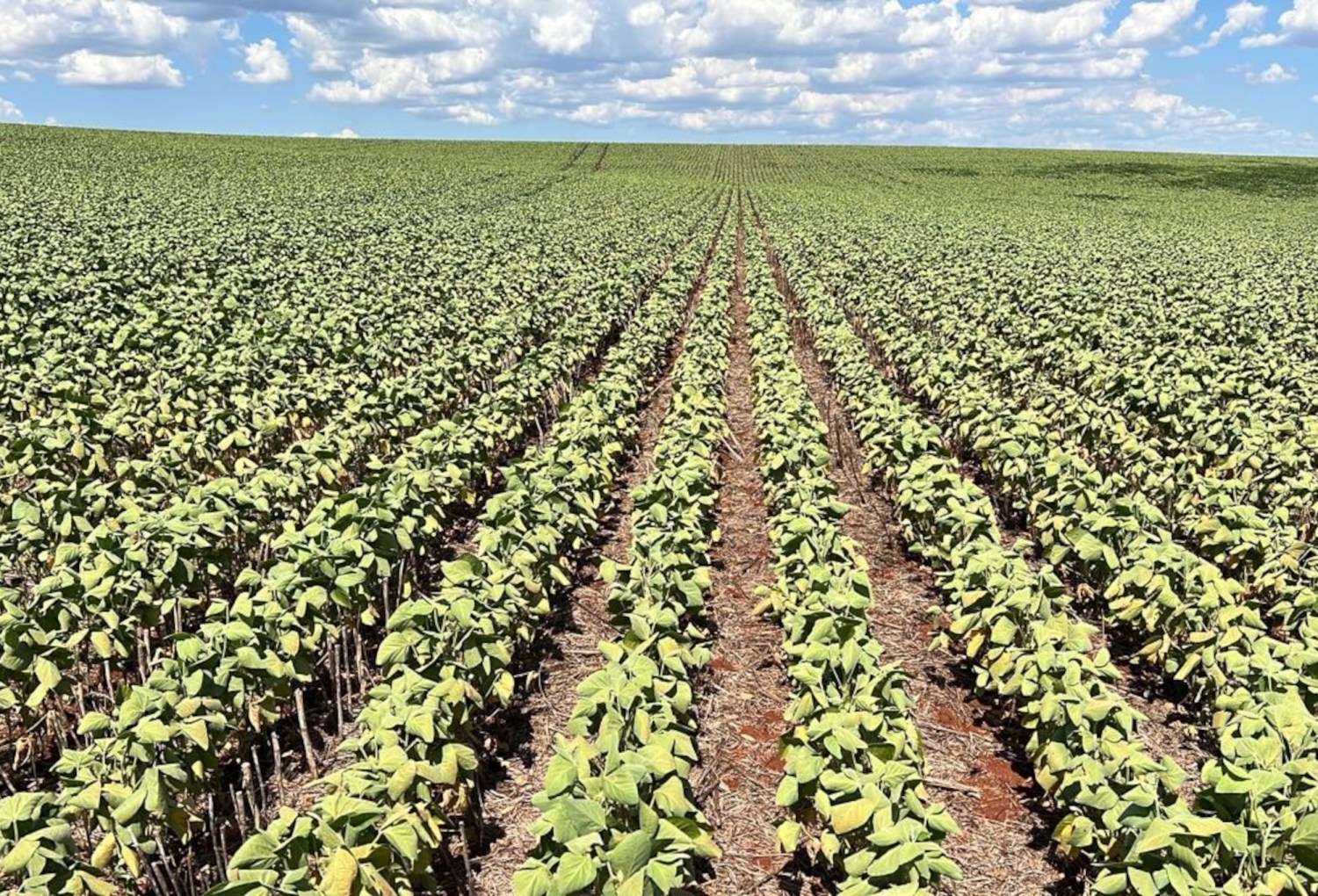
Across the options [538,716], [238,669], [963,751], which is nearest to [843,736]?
[963,751]

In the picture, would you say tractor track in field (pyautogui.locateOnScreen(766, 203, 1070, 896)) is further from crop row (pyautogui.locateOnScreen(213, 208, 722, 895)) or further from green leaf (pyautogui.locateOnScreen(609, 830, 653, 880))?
crop row (pyautogui.locateOnScreen(213, 208, 722, 895))

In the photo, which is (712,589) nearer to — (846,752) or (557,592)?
(557,592)

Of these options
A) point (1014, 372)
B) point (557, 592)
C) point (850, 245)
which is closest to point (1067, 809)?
point (557, 592)

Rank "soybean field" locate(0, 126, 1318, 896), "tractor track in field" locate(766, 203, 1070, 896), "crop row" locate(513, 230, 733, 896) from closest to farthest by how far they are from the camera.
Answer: "crop row" locate(513, 230, 733, 896)
"soybean field" locate(0, 126, 1318, 896)
"tractor track in field" locate(766, 203, 1070, 896)

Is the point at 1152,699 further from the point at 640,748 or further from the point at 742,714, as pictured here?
the point at 640,748

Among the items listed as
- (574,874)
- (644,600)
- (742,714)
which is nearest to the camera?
(574,874)

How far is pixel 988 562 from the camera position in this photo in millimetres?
5859

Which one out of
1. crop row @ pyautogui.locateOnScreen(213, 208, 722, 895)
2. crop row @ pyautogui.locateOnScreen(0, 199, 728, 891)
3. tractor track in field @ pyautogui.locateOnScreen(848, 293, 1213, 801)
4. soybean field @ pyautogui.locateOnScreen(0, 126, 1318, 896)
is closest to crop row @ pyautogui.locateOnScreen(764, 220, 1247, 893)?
soybean field @ pyautogui.locateOnScreen(0, 126, 1318, 896)

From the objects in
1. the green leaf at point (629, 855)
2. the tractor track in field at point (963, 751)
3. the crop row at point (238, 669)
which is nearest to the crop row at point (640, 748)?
the green leaf at point (629, 855)

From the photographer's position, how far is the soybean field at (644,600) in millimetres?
3775

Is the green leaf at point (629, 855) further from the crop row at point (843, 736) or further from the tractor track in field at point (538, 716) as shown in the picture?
the tractor track in field at point (538, 716)

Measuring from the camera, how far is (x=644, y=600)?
5559 mm

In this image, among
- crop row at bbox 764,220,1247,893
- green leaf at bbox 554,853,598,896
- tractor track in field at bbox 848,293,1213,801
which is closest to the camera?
green leaf at bbox 554,853,598,896

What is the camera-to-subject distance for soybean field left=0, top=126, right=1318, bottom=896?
3.78 metres
